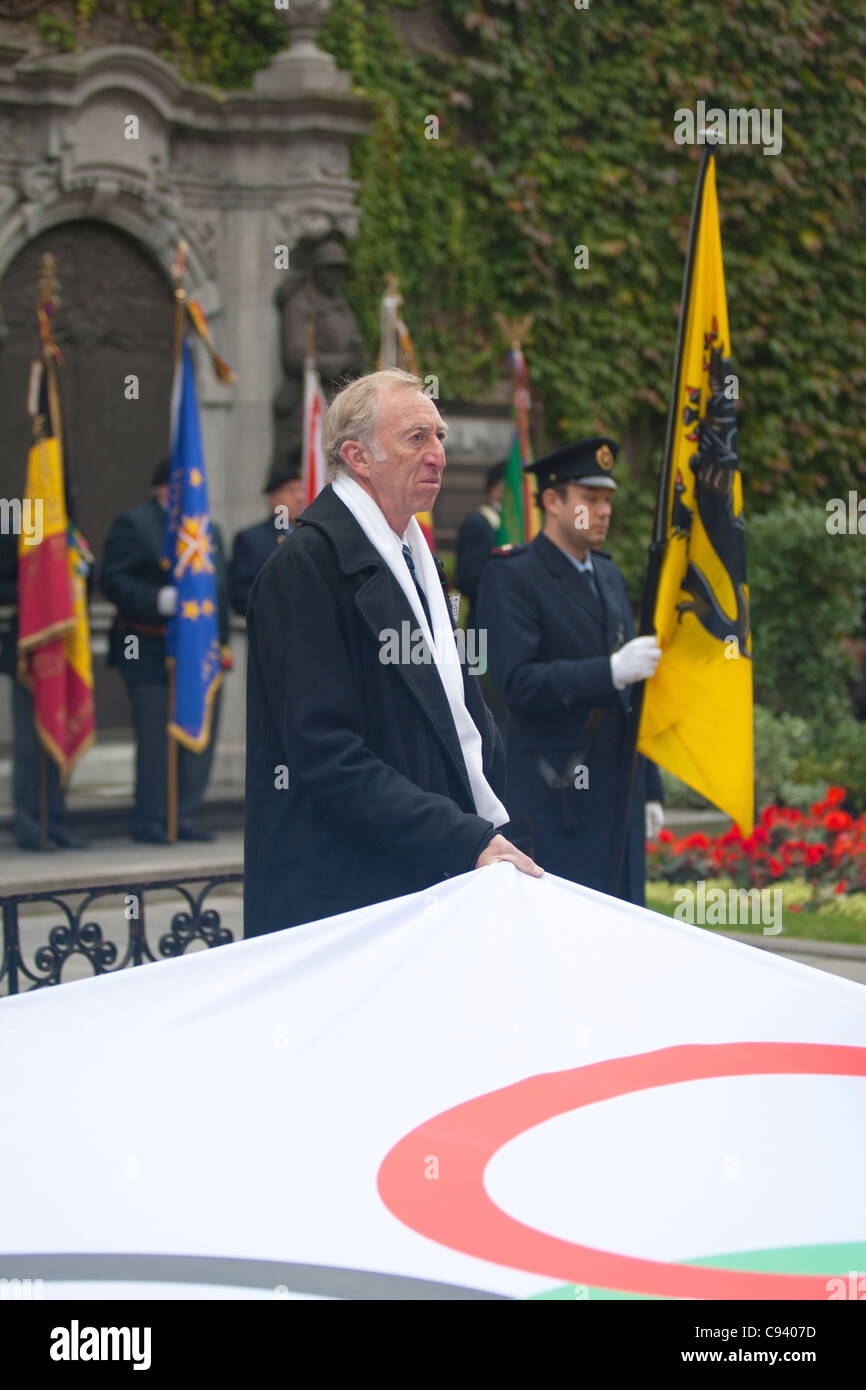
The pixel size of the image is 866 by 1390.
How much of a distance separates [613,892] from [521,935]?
2552 mm

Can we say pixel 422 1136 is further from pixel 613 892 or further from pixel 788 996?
pixel 613 892

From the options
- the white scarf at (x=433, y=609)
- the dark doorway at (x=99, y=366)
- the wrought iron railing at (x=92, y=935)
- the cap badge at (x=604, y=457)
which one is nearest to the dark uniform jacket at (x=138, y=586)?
the dark doorway at (x=99, y=366)

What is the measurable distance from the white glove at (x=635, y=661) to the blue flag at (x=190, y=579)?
5195mm

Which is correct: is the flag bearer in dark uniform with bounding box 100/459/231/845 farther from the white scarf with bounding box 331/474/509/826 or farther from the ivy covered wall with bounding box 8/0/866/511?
the white scarf with bounding box 331/474/509/826

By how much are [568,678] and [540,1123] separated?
305 centimetres

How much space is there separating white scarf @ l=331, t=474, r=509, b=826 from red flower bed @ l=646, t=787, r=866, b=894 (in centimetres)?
615

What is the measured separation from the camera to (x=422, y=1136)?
10.8ft

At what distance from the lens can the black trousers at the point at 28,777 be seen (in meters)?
10.8

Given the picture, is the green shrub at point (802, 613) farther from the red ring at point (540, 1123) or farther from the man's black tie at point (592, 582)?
the red ring at point (540, 1123)

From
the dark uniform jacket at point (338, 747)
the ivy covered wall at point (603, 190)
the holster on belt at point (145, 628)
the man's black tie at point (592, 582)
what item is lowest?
the dark uniform jacket at point (338, 747)

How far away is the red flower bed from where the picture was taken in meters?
10.5

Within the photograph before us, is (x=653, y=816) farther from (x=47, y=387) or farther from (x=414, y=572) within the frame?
(x=47, y=387)

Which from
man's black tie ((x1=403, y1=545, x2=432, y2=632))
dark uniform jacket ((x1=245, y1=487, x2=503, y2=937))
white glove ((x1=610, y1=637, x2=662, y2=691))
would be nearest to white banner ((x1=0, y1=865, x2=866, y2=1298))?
dark uniform jacket ((x1=245, y1=487, x2=503, y2=937))
